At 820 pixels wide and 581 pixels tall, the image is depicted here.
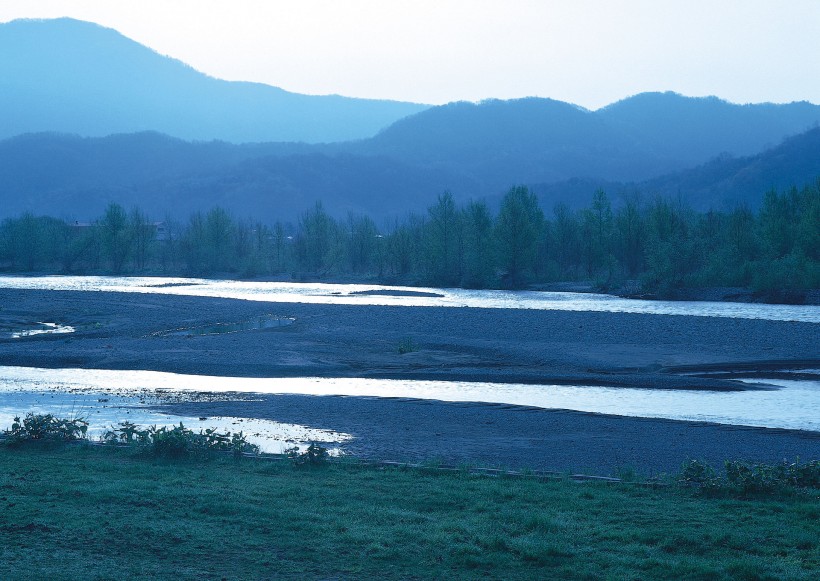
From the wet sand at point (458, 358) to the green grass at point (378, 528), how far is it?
8.52 ft

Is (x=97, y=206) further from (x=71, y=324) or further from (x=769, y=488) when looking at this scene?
(x=769, y=488)

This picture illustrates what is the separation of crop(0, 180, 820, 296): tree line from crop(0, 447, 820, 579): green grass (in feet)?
156

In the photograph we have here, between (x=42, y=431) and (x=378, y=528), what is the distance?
6246mm

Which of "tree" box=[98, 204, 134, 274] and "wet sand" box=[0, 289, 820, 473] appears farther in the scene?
"tree" box=[98, 204, 134, 274]

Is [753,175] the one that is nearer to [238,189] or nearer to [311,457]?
[238,189]

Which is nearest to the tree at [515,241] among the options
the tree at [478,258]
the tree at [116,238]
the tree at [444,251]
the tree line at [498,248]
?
the tree line at [498,248]

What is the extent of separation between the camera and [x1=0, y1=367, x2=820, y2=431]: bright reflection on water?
1742 cm

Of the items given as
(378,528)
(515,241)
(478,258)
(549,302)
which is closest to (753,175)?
(515,241)

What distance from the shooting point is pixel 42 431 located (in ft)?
40.3

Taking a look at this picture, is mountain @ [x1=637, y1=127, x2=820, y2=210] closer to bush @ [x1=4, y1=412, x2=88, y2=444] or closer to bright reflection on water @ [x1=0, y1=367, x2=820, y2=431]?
bright reflection on water @ [x1=0, y1=367, x2=820, y2=431]

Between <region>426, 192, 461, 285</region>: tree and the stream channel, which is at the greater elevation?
<region>426, 192, 461, 285</region>: tree

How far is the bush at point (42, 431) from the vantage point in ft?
39.8

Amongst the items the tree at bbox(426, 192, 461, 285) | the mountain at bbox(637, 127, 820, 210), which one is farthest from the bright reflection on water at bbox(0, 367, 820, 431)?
the mountain at bbox(637, 127, 820, 210)

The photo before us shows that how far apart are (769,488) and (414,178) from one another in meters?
191
